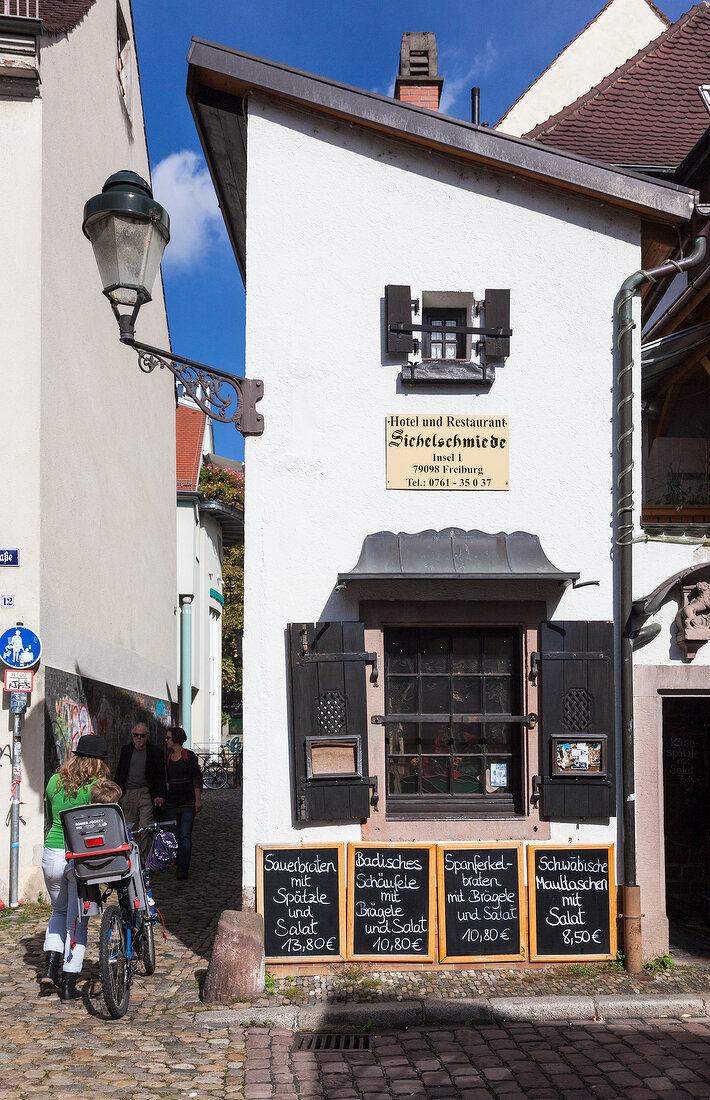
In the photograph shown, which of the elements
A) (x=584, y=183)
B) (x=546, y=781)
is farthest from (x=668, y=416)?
(x=546, y=781)

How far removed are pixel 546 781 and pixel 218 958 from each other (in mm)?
2417

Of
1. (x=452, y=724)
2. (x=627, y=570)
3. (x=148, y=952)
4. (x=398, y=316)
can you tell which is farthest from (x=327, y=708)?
(x=398, y=316)

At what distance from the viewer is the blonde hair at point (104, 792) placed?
6.49m

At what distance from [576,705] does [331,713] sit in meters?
1.68

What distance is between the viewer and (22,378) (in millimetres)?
9477

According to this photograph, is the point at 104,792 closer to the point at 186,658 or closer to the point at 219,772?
the point at 219,772

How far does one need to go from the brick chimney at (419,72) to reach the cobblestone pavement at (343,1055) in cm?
777

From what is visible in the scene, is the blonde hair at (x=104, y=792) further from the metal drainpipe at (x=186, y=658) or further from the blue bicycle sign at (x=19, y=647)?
the metal drainpipe at (x=186, y=658)

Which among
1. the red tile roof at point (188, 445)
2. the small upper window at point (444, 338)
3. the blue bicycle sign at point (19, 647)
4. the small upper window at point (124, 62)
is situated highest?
the small upper window at point (124, 62)

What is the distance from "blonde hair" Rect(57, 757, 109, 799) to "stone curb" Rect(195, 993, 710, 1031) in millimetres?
1613

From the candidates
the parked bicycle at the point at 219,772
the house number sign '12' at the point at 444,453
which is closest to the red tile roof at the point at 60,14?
the house number sign '12' at the point at 444,453

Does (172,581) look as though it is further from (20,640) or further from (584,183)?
(584,183)

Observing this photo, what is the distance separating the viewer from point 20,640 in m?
8.98

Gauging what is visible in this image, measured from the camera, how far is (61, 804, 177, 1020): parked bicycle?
588 cm
